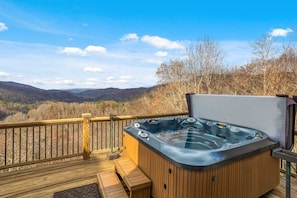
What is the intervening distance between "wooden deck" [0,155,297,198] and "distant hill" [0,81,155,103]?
627cm

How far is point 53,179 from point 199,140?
282 centimetres

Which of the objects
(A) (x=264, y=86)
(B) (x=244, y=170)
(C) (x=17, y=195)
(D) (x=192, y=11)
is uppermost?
(D) (x=192, y=11)

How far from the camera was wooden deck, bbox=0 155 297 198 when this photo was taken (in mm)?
2484

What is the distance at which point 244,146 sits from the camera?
2.18m

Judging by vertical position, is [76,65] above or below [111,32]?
below

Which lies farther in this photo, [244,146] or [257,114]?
[257,114]

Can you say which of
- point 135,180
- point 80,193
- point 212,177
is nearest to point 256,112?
point 212,177

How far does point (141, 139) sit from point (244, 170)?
1344 millimetres

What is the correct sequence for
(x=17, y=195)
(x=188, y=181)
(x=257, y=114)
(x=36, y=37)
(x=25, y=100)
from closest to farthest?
(x=188, y=181)
(x=17, y=195)
(x=257, y=114)
(x=36, y=37)
(x=25, y=100)

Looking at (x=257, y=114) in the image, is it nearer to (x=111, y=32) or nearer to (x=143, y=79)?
(x=111, y=32)

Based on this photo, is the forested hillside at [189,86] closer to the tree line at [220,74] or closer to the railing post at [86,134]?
the tree line at [220,74]

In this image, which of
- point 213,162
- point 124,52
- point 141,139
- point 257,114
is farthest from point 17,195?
point 124,52

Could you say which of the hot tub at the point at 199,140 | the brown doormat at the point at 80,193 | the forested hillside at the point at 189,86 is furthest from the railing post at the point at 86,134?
the forested hillside at the point at 189,86

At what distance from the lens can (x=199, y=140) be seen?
382cm
